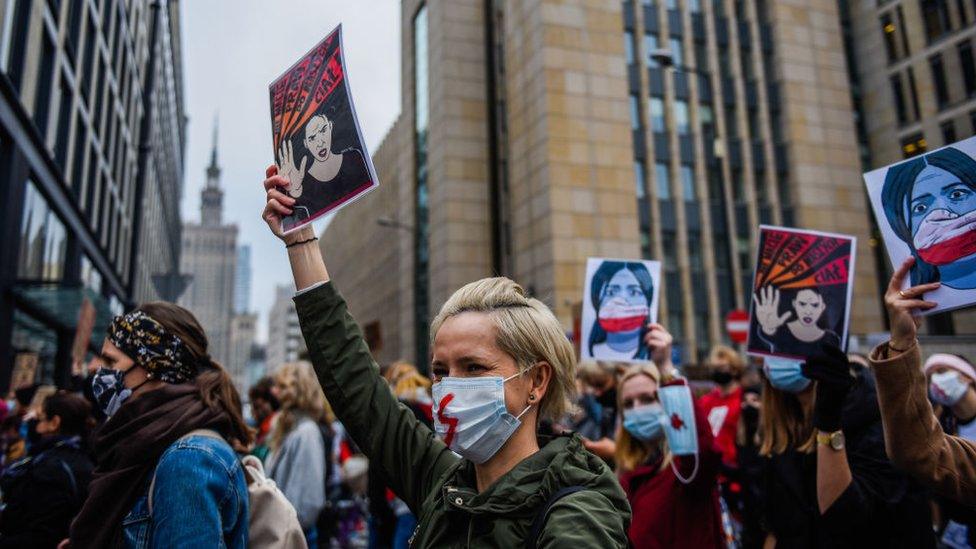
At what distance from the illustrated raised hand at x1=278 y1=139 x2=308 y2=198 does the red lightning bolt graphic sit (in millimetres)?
1014

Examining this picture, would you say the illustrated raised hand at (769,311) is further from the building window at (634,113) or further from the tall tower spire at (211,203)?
the tall tower spire at (211,203)

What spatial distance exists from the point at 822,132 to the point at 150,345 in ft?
131

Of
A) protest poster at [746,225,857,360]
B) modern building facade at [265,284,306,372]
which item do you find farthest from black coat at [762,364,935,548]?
modern building facade at [265,284,306,372]

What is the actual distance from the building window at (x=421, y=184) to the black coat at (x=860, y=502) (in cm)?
3768

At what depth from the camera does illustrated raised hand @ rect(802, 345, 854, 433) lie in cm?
283

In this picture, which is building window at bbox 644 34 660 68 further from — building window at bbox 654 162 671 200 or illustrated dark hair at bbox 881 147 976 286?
illustrated dark hair at bbox 881 147 976 286

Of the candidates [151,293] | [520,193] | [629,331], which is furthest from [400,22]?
[629,331]

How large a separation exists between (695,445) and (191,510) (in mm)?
2395

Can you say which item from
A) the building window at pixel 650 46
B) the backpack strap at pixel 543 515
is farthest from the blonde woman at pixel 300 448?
the building window at pixel 650 46

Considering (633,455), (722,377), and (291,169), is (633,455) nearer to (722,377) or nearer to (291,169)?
(291,169)

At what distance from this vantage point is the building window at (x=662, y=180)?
35188 millimetres

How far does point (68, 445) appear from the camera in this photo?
147 inches

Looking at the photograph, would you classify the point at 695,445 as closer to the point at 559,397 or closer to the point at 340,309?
the point at 559,397

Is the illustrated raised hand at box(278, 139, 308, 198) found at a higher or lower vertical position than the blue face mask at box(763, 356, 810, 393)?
higher
